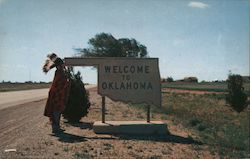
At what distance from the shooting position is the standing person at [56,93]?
12.5m

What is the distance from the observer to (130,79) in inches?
545

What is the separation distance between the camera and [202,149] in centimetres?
1152

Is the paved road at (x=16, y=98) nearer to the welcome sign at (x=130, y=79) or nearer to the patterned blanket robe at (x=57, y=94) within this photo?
the welcome sign at (x=130, y=79)

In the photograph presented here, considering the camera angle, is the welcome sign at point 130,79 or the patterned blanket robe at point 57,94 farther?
the welcome sign at point 130,79

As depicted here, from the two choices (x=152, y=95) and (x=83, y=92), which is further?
(x=83, y=92)

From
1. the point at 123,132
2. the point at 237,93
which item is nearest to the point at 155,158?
the point at 123,132

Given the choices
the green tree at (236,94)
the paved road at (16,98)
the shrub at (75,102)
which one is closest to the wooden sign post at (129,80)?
the shrub at (75,102)

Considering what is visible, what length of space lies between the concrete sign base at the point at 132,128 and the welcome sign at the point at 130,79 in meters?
0.89

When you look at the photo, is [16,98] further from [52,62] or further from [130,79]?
[52,62]

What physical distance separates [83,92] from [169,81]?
160217mm

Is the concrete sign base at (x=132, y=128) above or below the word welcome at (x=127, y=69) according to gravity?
below

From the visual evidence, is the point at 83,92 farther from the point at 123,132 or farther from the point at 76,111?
the point at 123,132

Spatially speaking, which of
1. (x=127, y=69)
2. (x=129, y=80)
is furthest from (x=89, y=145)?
(x=127, y=69)

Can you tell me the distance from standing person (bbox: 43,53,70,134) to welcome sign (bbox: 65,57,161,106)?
1.38 m
